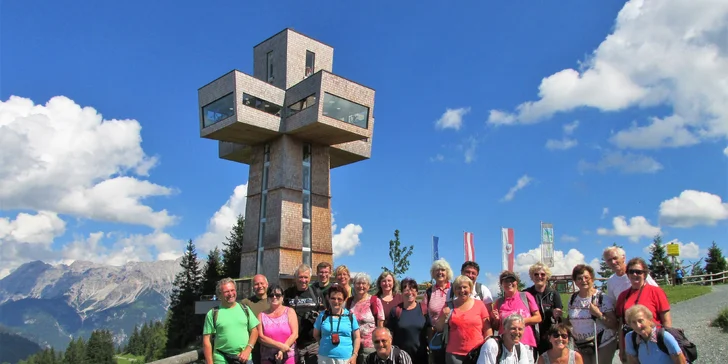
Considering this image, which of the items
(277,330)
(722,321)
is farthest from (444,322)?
(722,321)

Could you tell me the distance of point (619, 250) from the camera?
19.9ft

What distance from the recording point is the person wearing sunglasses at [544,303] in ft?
19.7

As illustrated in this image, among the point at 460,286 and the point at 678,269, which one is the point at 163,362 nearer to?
the point at 460,286

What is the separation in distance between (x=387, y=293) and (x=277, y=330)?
1365 millimetres

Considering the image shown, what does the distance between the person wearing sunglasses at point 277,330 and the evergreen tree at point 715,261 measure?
4340 cm

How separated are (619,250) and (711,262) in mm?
43247

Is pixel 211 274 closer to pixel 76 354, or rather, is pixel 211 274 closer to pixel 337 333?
pixel 337 333

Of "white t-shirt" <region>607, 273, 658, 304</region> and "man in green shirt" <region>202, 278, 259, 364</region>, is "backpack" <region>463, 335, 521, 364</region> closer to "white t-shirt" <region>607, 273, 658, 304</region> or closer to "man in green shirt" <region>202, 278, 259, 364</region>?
"white t-shirt" <region>607, 273, 658, 304</region>

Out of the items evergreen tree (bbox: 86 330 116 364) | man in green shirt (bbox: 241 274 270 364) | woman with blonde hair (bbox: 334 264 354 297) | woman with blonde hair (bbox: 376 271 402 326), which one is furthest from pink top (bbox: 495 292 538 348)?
evergreen tree (bbox: 86 330 116 364)

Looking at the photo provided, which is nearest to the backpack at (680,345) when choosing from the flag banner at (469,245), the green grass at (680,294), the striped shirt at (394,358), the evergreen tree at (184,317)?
the striped shirt at (394,358)

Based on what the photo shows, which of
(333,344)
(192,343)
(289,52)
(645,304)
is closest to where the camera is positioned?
(645,304)

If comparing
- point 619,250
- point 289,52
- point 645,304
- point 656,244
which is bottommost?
point 645,304

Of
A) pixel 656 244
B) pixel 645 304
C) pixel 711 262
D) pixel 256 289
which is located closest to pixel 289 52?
pixel 256 289

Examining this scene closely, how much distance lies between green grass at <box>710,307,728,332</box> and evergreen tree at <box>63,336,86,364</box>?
90.5m
